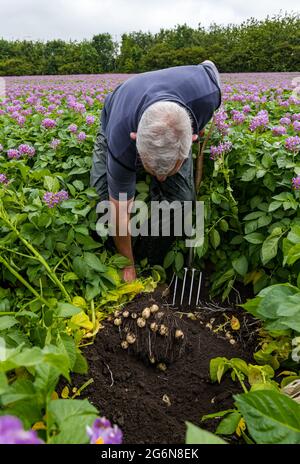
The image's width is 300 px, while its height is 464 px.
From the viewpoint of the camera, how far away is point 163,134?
1.79 m

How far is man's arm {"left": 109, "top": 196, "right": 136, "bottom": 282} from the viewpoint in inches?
87.0

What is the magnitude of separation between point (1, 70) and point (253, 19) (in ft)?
34.5

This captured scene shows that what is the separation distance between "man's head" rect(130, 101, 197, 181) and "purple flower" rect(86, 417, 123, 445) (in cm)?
129

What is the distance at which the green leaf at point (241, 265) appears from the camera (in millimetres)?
2342

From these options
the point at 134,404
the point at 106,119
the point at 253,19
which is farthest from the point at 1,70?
the point at 134,404

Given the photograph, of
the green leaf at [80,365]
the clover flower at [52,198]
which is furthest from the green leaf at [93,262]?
the green leaf at [80,365]

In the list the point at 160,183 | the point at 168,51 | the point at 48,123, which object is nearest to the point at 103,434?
the point at 160,183

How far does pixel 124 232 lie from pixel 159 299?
14.6 inches

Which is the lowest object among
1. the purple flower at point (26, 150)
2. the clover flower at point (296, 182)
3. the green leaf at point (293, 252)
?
the green leaf at point (293, 252)

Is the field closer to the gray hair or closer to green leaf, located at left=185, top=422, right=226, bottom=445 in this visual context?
green leaf, located at left=185, top=422, right=226, bottom=445

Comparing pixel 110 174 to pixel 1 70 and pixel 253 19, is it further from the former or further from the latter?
pixel 253 19

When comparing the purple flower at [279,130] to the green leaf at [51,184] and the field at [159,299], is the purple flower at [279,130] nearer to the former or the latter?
the field at [159,299]

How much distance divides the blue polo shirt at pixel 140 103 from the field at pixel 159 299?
190mm

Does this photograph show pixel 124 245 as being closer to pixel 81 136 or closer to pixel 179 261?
pixel 179 261
